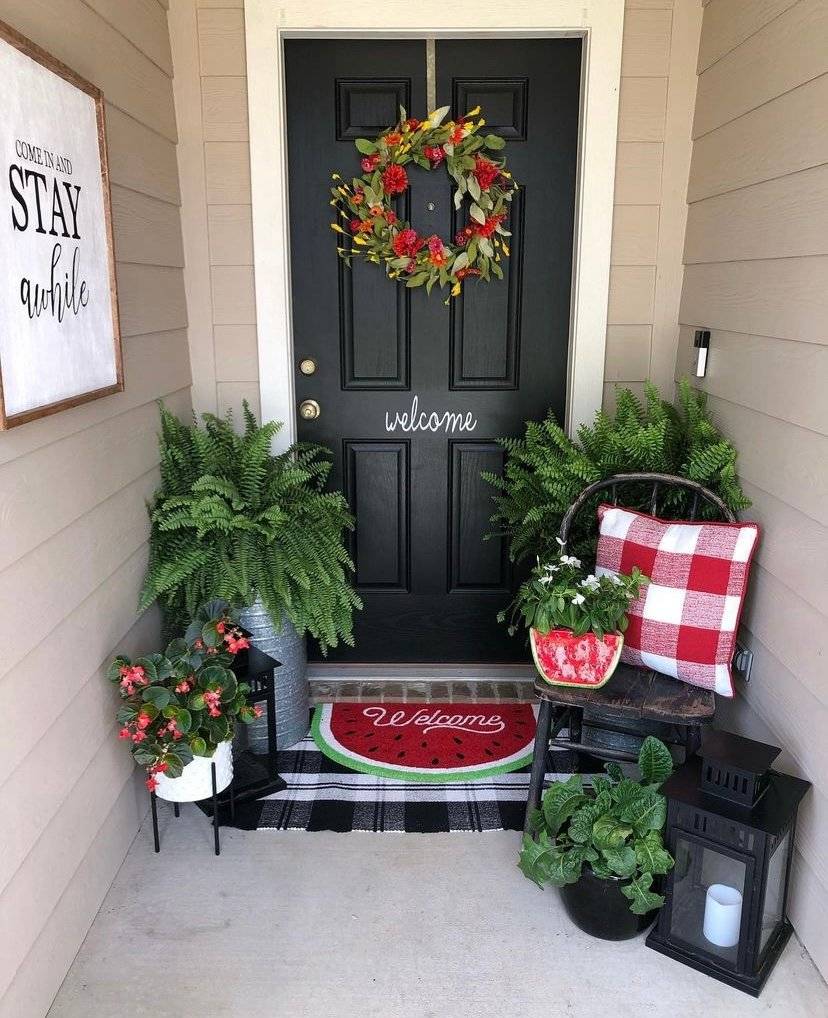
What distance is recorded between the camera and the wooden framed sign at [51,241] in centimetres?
145

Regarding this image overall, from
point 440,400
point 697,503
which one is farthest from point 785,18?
point 440,400

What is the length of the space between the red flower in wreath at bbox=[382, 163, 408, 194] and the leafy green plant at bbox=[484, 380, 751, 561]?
0.83m

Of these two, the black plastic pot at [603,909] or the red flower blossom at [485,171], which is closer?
the black plastic pot at [603,909]

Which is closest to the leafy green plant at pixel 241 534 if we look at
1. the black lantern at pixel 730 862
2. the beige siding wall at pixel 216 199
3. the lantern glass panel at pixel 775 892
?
the beige siding wall at pixel 216 199

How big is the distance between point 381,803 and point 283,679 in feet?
1.57

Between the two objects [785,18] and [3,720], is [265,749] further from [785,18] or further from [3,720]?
[785,18]

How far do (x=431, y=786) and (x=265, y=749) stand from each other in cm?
51

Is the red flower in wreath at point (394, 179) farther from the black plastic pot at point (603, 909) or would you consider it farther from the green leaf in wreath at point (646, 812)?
the black plastic pot at point (603, 909)

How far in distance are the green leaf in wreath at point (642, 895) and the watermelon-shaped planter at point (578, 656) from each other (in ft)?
1.39

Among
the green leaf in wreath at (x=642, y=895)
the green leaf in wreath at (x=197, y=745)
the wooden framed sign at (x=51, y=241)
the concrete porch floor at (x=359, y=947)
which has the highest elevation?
the wooden framed sign at (x=51, y=241)

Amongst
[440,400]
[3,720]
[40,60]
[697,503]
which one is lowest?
[3,720]

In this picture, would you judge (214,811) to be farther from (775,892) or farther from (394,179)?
(394,179)

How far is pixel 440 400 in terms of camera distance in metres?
2.75

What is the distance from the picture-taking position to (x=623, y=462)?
7.53 ft
